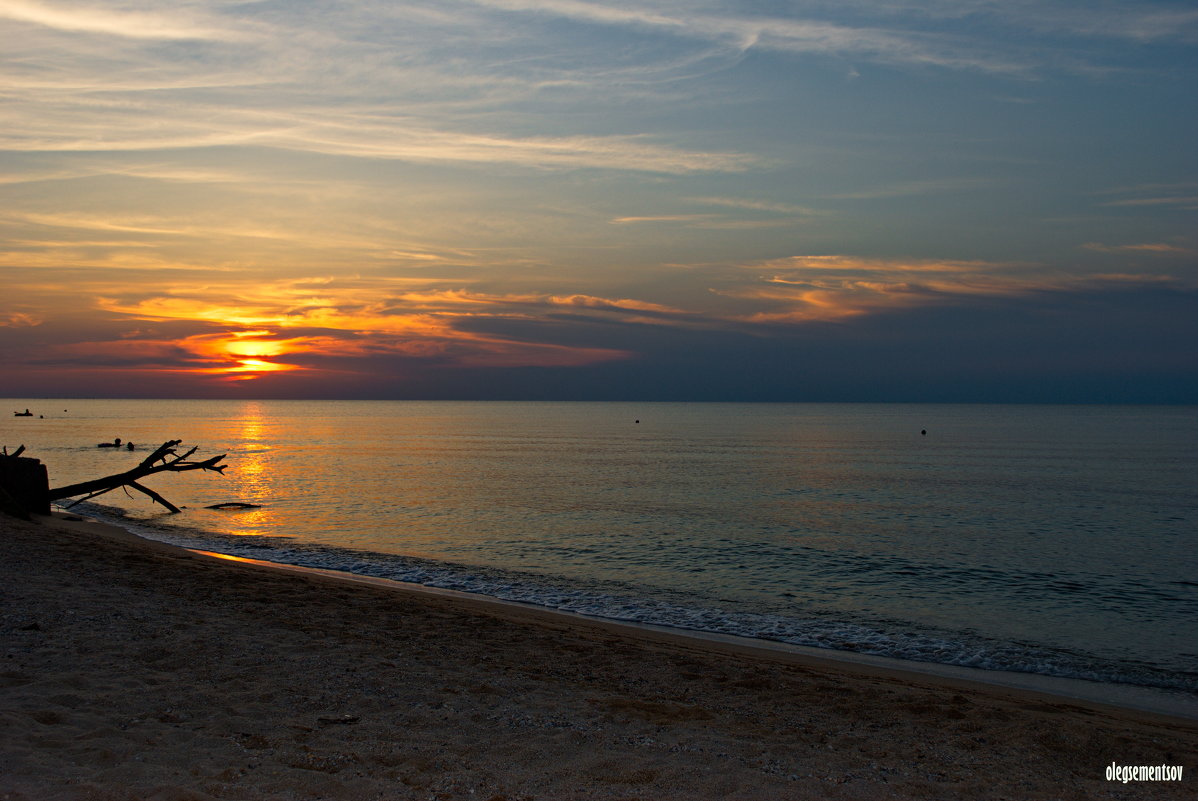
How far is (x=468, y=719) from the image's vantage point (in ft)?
26.9

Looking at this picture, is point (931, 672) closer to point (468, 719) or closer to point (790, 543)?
point (468, 719)

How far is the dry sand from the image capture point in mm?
6617

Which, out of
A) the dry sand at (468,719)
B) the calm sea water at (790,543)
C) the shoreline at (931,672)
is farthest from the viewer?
the calm sea water at (790,543)

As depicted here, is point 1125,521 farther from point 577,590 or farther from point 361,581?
point 361,581

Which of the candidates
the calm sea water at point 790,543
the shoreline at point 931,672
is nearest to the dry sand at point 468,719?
the shoreline at point 931,672

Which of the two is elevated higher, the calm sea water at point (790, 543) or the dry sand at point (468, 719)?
the dry sand at point (468, 719)

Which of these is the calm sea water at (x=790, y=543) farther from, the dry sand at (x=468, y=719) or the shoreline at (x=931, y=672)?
the dry sand at (x=468, y=719)

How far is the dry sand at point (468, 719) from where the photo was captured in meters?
6.62

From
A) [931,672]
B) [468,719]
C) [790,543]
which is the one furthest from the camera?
[790,543]

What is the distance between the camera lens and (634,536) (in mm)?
26703

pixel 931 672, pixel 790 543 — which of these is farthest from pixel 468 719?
pixel 790 543

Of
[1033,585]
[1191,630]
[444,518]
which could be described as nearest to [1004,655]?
[1191,630]

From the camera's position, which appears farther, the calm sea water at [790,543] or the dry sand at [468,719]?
the calm sea water at [790,543]

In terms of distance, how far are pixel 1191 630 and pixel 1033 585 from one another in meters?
4.21
